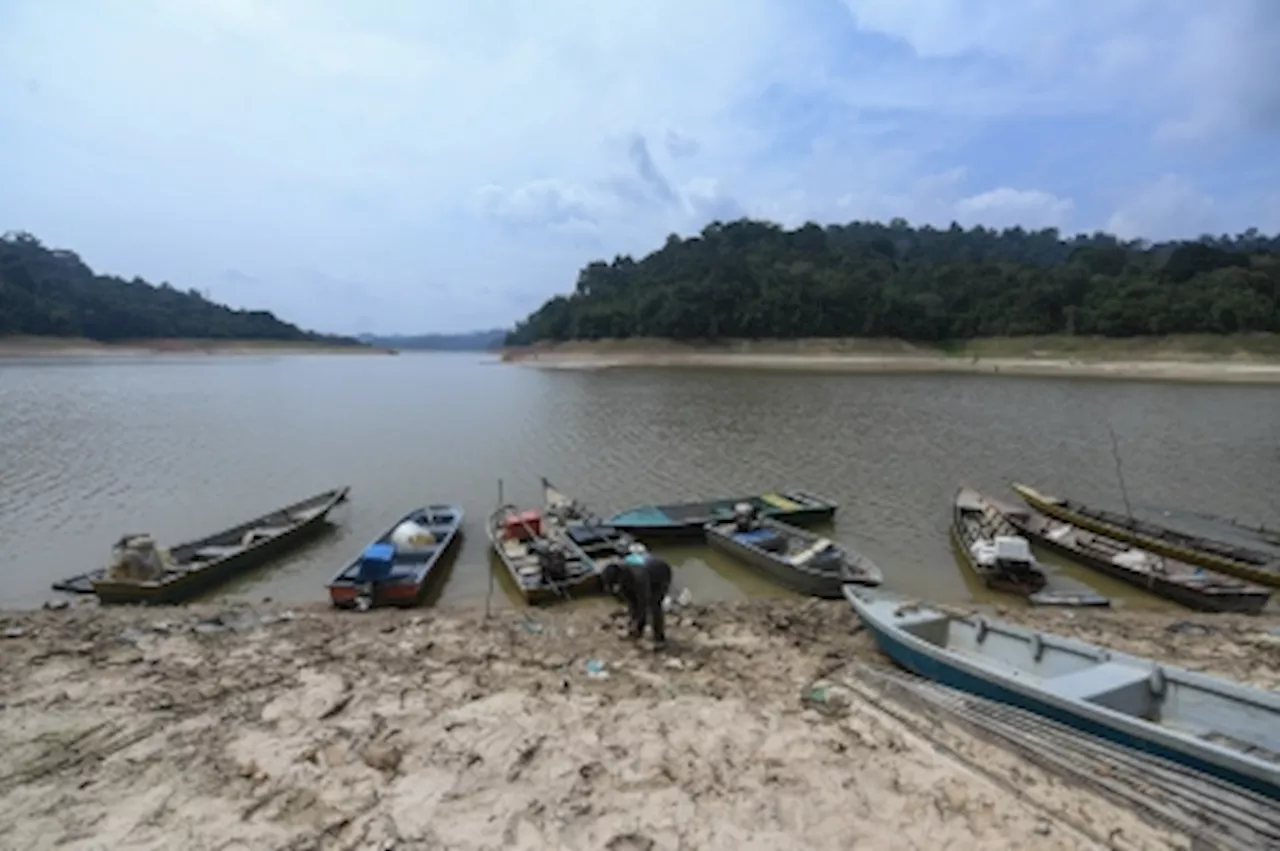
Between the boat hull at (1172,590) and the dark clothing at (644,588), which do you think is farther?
the boat hull at (1172,590)

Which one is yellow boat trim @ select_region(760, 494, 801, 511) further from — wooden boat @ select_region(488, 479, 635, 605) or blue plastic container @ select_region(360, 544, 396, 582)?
blue plastic container @ select_region(360, 544, 396, 582)

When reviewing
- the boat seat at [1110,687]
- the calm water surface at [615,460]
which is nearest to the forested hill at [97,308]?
the calm water surface at [615,460]

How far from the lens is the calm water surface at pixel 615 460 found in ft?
50.9

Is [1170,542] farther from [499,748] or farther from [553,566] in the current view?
[499,748]

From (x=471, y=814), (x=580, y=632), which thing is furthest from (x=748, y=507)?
(x=471, y=814)

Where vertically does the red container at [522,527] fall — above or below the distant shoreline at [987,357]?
below

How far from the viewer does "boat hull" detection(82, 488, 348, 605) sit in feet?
39.6

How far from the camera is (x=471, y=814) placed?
5.59 metres

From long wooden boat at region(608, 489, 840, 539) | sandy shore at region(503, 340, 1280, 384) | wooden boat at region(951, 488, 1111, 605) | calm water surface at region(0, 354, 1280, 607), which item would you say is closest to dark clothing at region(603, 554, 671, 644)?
calm water surface at region(0, 354, 1280, 607)

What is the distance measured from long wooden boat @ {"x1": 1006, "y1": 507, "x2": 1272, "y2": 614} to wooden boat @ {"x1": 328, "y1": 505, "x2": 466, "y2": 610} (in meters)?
12.4

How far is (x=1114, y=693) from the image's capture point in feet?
22.2

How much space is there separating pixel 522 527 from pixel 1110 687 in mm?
10587

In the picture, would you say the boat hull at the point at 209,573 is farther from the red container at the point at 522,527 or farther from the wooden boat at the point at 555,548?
the red container at the point at 522,527

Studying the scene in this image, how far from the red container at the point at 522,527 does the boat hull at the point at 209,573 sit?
4.92 metres
